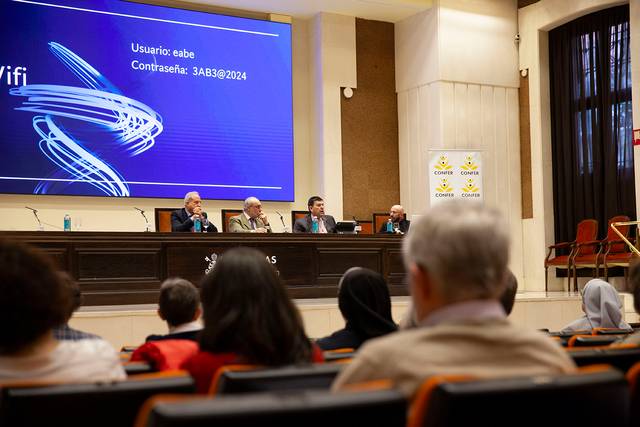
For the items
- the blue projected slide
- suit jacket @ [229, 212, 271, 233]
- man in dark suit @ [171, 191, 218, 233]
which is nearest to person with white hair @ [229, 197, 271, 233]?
suit jacket @ [229, 212, 271, 233]

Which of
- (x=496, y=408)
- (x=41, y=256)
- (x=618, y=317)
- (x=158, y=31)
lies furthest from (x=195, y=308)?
(x=158, y=31)

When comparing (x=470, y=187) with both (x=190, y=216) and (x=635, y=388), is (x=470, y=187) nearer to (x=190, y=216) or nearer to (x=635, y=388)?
(x=190, y=216)

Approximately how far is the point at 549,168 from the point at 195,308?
961 cm

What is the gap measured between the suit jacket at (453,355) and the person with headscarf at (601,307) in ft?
10.3

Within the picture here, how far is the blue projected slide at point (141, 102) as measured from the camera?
9766 mm

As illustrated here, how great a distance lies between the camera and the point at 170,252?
24.9 feet

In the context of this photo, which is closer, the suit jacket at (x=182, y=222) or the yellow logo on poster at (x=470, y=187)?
the suit jacket at (x=182, y=222)

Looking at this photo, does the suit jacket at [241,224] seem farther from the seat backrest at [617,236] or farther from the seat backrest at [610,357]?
the seat backrest at [610,357]

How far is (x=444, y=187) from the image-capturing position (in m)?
10.9

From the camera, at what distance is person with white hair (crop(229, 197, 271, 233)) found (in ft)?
27.8

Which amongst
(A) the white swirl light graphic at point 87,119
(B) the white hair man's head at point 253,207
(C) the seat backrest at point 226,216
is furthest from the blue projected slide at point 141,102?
(B) the white hair man's head at point 253,207

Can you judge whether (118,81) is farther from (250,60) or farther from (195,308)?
(195,308)

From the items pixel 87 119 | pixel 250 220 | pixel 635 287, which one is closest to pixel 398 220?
pixel 250 220

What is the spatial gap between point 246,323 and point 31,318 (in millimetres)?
536
